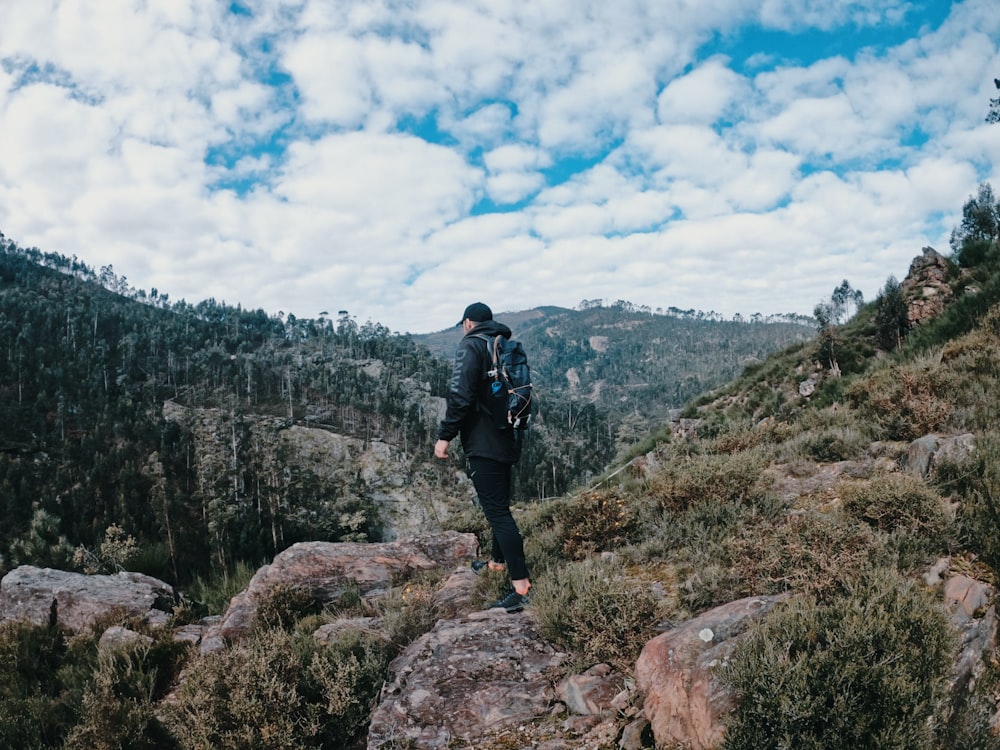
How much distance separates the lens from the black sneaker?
475 cm

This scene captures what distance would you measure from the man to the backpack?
4 cm

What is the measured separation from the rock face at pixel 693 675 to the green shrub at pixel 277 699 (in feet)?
7.70

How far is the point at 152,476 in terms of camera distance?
7225cm

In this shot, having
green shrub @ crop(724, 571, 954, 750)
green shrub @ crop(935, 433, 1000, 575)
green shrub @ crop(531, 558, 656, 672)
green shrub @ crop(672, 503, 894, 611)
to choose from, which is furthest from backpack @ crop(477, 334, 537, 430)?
green shrub @ crop(935, 433, 1000, 575)

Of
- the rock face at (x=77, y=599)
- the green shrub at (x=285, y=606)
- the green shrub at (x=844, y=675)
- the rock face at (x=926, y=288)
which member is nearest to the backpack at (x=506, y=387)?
the green shrub at (x=844, y=675)

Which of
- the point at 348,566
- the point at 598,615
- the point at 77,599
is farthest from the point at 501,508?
the point at 77,599

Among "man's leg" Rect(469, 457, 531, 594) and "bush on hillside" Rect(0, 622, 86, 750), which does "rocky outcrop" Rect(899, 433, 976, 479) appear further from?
"bush on hillside" Rect(0, 622, 86, 750)

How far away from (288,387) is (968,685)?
114 m

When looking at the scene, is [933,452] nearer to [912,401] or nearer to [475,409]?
[912,401]

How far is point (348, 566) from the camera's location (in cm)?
758

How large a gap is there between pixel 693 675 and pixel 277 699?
10.2ft

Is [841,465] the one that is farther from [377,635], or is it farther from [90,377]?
[90,377]

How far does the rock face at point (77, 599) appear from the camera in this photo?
877 cm

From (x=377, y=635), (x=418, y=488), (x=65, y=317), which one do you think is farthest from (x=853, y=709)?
(x=65, y=317)
